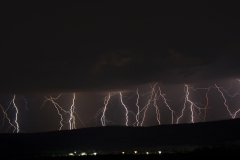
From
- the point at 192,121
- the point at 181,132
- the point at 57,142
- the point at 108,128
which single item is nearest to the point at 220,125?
the point at 181,132

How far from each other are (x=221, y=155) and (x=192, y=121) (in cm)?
1777

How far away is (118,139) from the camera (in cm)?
2792

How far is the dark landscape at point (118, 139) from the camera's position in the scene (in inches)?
914

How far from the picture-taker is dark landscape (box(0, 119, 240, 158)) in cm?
2322

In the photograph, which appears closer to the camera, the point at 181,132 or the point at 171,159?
the point at 171,159

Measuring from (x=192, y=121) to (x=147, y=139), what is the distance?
5656mm

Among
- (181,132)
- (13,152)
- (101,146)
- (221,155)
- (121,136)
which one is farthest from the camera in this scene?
(121,136)

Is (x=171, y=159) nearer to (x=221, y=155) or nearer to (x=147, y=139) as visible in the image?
(x=221, y=155)

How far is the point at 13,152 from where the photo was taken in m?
23.8

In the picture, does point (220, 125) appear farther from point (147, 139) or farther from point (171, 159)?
point (171, 159)

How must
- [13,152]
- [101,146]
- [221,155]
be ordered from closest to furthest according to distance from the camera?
[221,155] < [13,152] < [101,146]

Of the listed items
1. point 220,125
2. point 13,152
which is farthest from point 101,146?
point 220,125

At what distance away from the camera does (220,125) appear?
87.6 ft

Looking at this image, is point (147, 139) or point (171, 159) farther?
point (147, 139)
